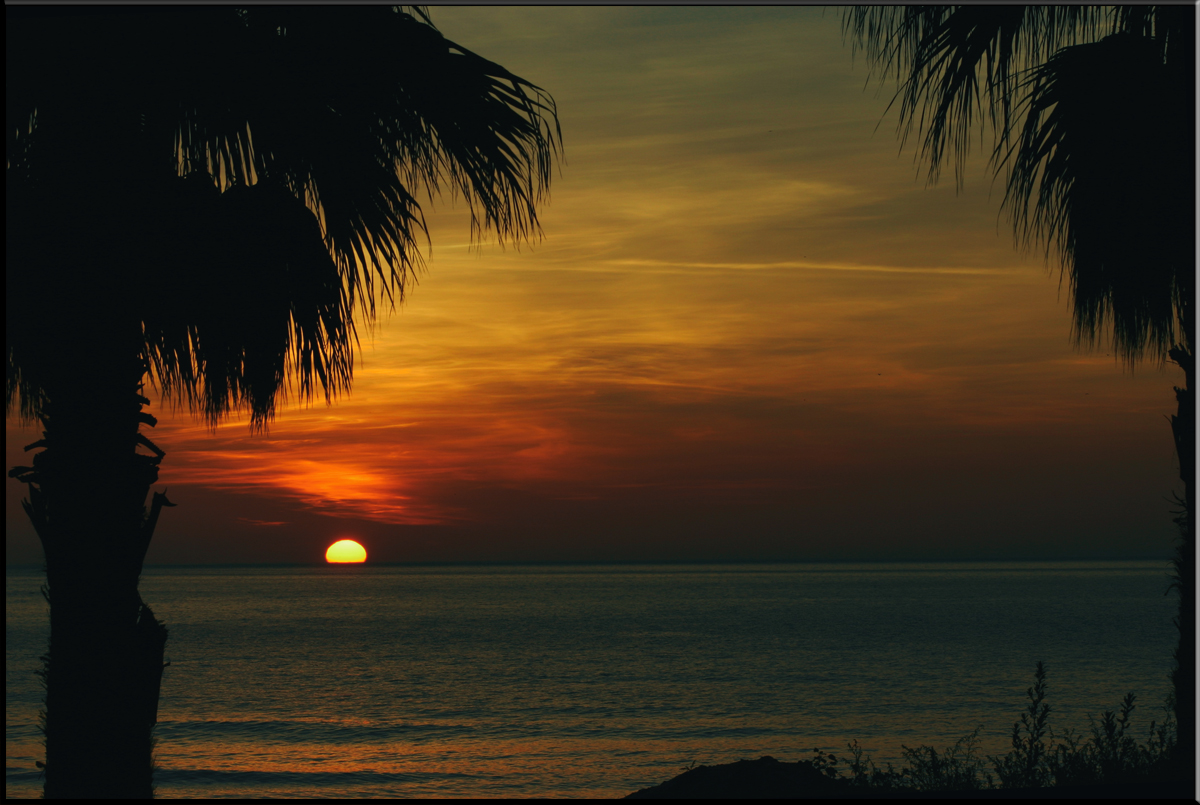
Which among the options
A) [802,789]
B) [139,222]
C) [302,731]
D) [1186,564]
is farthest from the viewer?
[302,731]

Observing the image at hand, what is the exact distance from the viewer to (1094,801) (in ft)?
18.8

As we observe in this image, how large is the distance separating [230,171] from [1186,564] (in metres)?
6.87

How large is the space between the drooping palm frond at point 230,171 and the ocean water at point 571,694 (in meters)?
13.3

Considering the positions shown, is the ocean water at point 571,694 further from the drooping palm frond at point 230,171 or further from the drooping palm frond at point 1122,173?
the drooping palm frond at point 1122,173

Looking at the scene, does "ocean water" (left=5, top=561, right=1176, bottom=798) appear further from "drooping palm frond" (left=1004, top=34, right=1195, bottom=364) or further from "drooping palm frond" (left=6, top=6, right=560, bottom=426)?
"drooping palm frond" (left=1004, top=34, right=1195, bottom=364)

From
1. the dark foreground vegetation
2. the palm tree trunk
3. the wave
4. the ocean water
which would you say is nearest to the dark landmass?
the dark foreground vegetation

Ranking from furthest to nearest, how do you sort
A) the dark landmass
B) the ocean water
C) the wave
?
the wave → the ocean water → the dark landmass

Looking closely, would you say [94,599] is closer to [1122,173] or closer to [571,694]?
[1122,173]

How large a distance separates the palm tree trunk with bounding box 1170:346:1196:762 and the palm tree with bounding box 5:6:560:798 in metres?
5.06

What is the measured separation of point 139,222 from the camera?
16.6ft

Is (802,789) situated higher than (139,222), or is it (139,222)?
(139,222)

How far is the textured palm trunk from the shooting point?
5148mm

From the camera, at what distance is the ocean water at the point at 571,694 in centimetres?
A: 2258

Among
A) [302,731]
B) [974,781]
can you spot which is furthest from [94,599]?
[302,731]
